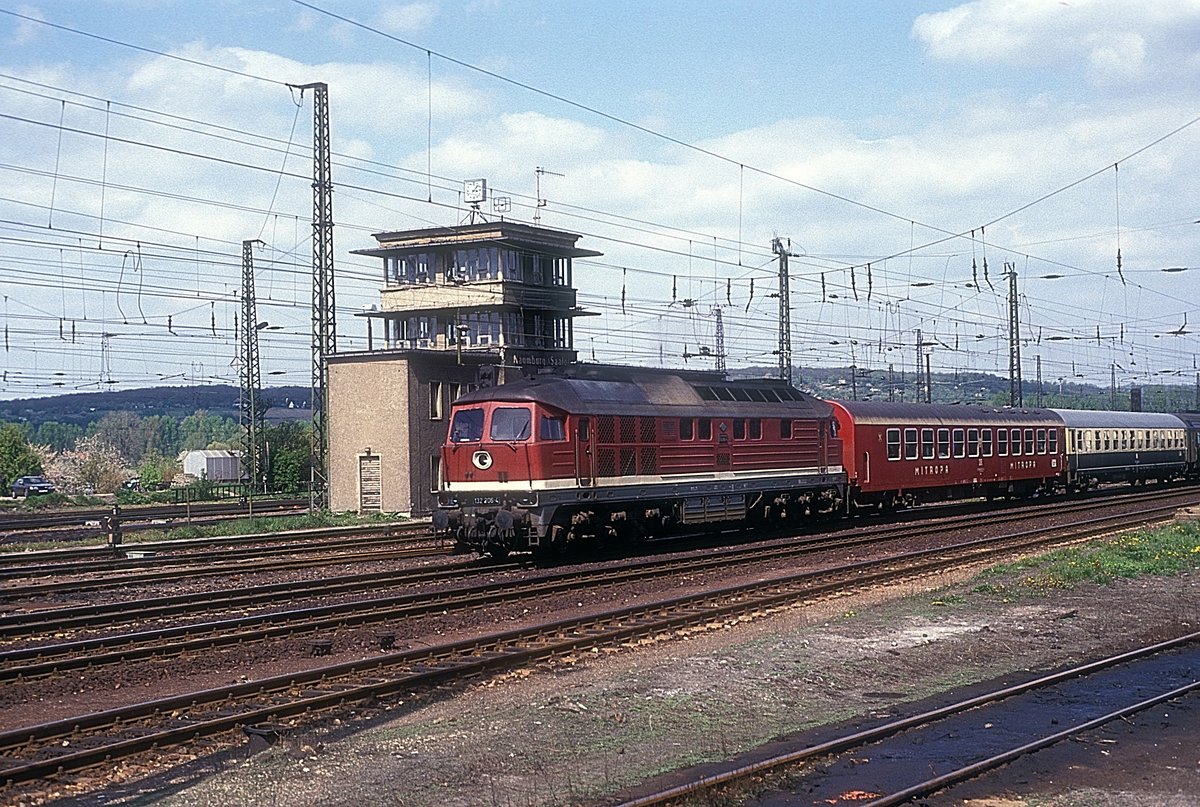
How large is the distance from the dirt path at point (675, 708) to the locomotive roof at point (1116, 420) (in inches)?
1282

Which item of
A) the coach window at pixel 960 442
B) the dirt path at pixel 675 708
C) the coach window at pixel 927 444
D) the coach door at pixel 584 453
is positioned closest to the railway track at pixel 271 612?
the coach door at pixel 584 453

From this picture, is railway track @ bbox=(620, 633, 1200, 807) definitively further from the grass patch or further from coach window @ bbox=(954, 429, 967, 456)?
coach window @ bbox=(954, 429, 967, 456)

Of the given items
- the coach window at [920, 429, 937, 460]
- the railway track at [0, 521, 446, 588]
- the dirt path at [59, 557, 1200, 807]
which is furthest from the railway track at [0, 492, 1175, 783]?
the coach window at [920, 429, 937, 460]

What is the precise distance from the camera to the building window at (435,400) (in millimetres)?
46531

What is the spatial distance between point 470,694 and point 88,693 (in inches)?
179

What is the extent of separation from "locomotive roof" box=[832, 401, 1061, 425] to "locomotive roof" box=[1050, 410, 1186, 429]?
6.51 ft

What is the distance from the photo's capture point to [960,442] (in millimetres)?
43625

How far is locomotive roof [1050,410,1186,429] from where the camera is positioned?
5191cm

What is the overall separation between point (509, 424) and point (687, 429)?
18.9 ft

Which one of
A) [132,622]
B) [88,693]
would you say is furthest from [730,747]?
[132,622]

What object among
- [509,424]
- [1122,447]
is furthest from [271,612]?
[1122,447]

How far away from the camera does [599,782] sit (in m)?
10.2

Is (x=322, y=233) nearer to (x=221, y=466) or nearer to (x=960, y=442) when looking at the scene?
(x=960, y=442)

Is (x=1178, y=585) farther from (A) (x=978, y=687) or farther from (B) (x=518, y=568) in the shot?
(B) (x=518, y=568)
